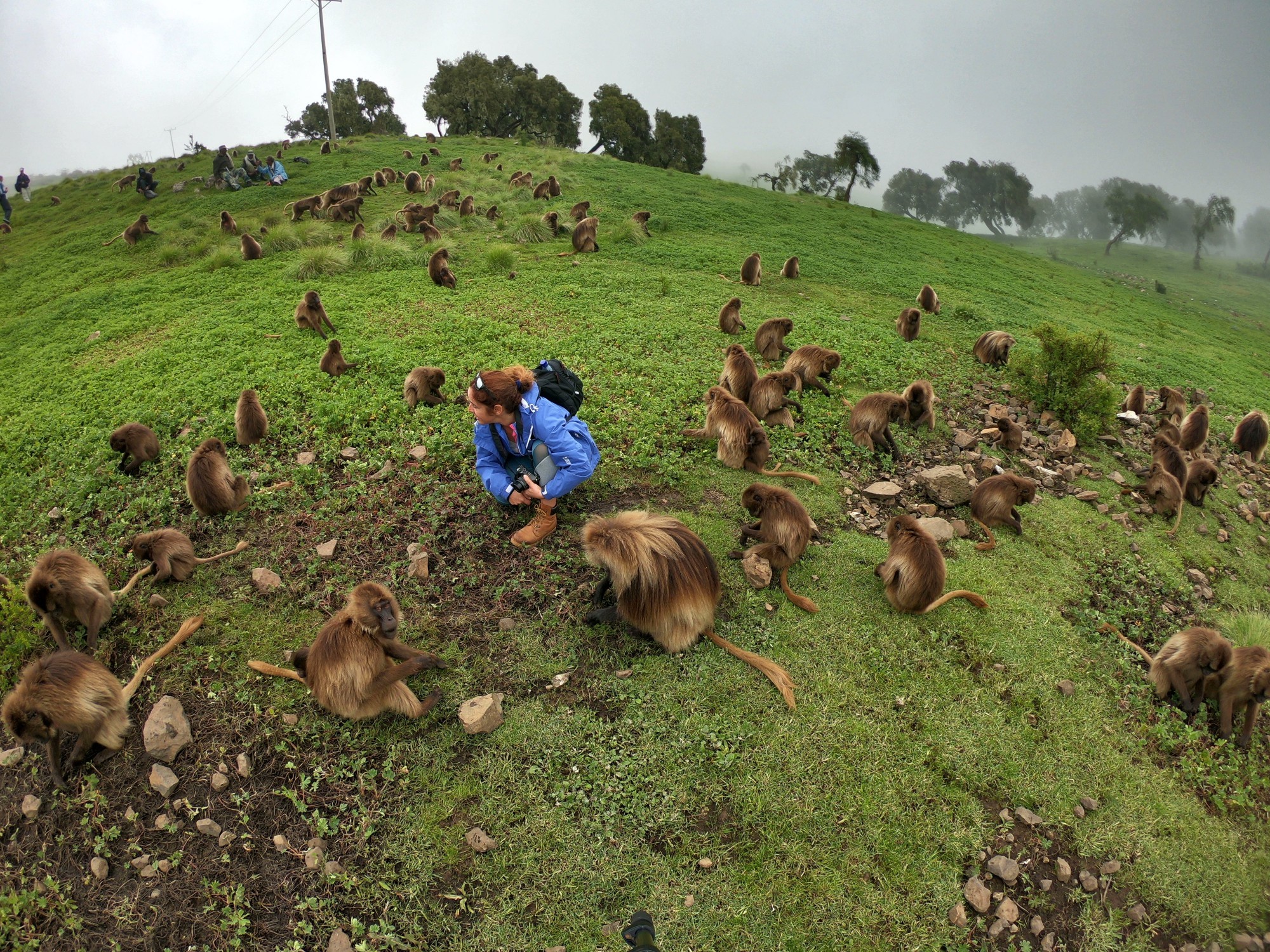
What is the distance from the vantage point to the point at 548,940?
121 inches

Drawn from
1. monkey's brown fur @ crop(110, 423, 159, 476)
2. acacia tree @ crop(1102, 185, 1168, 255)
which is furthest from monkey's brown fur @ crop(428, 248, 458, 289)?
acacia tree @ crop(1102, 185, 1168, 255)

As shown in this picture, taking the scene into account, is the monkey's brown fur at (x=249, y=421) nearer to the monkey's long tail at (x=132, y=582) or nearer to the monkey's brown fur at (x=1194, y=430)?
the monkey's long tail at (x=132, y=582)

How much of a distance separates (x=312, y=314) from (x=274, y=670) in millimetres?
7071

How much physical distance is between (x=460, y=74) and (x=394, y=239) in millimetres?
36435

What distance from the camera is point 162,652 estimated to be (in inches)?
172

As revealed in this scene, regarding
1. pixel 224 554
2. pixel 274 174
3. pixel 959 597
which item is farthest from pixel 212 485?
pixel 274 174

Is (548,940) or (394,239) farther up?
(394,239)

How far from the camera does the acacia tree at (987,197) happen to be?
245ft

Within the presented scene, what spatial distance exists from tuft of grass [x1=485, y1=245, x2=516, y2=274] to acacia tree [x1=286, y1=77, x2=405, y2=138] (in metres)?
40.3

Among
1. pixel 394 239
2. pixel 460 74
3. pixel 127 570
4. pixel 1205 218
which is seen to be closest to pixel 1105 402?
pixel 127 570

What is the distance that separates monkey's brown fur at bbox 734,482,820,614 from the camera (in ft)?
17.3

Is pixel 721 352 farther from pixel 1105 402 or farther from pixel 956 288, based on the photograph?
pixel 956 288

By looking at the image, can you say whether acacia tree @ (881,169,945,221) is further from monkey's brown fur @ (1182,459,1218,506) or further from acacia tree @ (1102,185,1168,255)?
monkey's brown fur @ (1182,459,1218,506)

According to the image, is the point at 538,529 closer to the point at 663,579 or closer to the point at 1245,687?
the point at 663,579
